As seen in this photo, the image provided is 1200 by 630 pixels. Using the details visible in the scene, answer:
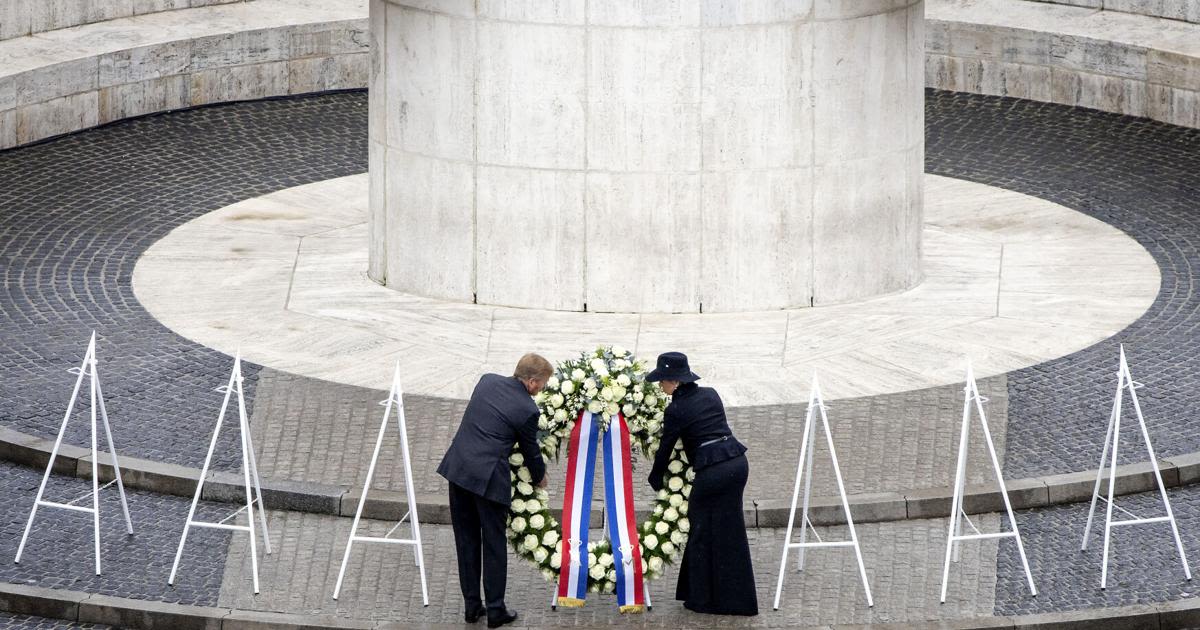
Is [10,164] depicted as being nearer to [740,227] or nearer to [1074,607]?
[740,227]

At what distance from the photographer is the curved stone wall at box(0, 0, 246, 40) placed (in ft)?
79.4

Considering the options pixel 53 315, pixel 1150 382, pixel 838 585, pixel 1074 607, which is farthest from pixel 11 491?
pixel 1150 382

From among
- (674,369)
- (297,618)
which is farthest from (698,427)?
(297,618)

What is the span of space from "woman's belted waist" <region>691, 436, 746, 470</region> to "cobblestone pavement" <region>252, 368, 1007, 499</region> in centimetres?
179

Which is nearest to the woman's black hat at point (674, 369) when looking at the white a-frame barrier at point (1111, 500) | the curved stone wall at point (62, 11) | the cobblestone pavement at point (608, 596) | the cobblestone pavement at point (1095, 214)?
the cobblestone pavement at point (608, 596)

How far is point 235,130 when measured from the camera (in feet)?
79.5

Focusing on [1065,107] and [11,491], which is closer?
[11,491]

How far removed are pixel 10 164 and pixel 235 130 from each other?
273 centimetres

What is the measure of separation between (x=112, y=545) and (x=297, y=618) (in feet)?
→ 5.52

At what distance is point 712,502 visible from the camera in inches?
474

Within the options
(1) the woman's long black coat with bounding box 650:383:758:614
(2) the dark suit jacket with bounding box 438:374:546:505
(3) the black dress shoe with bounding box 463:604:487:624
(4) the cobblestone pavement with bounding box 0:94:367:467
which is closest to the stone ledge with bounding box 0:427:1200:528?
(4) the cobblestone pavement with bounding box 0:94:367:467

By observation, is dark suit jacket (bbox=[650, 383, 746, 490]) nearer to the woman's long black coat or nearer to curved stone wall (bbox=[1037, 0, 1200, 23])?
the woman's long black coat

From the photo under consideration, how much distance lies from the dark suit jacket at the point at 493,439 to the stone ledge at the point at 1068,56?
46.1 feet

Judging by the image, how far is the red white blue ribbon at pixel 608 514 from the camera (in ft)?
40.1
